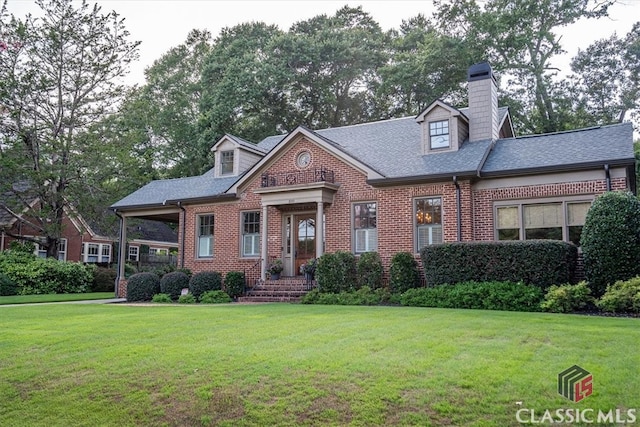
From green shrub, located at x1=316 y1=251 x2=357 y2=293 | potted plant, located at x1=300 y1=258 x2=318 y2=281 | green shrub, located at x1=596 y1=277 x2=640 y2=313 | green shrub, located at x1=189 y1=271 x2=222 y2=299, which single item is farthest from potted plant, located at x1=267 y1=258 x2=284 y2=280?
green shrub, located at x1=596 y1=277 x2=640 y2=313

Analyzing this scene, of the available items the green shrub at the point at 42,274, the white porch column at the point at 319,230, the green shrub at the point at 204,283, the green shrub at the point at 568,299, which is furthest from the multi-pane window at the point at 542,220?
the green shrub at the point at 42,274

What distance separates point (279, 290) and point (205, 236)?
4.57 metres

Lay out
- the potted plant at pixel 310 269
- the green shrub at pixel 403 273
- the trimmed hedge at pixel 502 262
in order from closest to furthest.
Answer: the trimmed hedge at pixel 502 262 → the green shrub at pixel 403 273 → the potted plant at pixel 310 269

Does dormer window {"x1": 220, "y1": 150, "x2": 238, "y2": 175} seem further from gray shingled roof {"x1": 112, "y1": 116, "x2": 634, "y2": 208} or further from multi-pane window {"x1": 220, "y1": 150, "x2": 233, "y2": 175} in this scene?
gray shingled roof {"x1": 112, "y1": 116, "x2": 634, "y2": 208}

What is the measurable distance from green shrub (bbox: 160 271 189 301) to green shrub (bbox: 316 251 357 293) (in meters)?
5.17

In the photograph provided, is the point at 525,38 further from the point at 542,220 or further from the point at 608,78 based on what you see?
the point at 542,220

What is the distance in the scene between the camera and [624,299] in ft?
33.3

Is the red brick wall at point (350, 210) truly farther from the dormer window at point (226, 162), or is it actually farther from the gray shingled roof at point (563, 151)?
the dormer window at point (226, 162)

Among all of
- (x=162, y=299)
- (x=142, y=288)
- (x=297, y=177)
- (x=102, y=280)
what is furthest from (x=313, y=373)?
(x=102, y=280)

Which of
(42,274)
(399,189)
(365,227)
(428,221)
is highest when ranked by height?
(399,189)

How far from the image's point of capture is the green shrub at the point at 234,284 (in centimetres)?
1689

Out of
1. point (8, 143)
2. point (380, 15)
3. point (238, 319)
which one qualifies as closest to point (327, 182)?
point (238, 319)

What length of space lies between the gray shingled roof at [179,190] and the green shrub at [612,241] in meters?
12.1

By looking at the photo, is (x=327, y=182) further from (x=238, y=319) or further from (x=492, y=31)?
(x=492, y=31)
